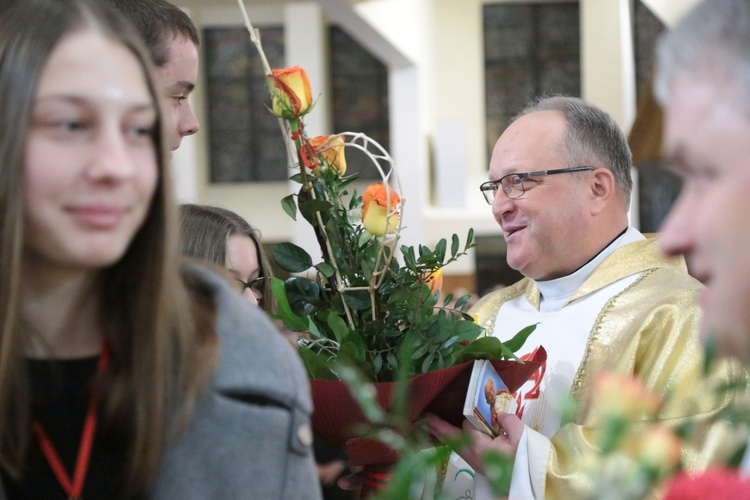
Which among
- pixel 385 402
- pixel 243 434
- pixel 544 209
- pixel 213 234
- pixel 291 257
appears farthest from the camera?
pixel 544 209

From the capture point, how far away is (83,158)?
1.26m

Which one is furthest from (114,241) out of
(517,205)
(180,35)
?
(517,205)

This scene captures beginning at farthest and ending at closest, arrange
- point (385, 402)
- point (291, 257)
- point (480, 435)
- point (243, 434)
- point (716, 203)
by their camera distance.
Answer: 1. point (480, 435)
2. point (291, 257)
3. point (385, 402)
4. point (243, 434)
5. point (716, 203)

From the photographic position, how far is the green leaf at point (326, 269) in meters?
2.00

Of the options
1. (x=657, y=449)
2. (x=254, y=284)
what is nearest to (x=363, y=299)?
(x=254, y=284)

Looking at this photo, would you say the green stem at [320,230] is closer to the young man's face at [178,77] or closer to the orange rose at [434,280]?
the orange rose at [434,280]

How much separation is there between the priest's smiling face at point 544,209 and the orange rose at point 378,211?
947 mm

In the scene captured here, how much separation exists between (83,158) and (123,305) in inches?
9.9

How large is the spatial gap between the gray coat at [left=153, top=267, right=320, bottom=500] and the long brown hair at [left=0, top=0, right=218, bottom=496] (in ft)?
0.09

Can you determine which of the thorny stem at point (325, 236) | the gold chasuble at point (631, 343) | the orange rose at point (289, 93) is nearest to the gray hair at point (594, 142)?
the gold chasuble at point (631, 343)

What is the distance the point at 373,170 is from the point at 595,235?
12611mm

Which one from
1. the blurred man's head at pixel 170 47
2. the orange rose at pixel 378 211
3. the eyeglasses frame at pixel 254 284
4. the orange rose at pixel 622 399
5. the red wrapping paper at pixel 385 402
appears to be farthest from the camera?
the eyeglasses frame at pixel 254 284

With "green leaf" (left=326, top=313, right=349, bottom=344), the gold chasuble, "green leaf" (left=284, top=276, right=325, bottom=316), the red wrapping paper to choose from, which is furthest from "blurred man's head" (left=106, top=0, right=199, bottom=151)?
the gold chasuble

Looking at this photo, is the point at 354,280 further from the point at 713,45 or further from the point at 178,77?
the point at 713,45
